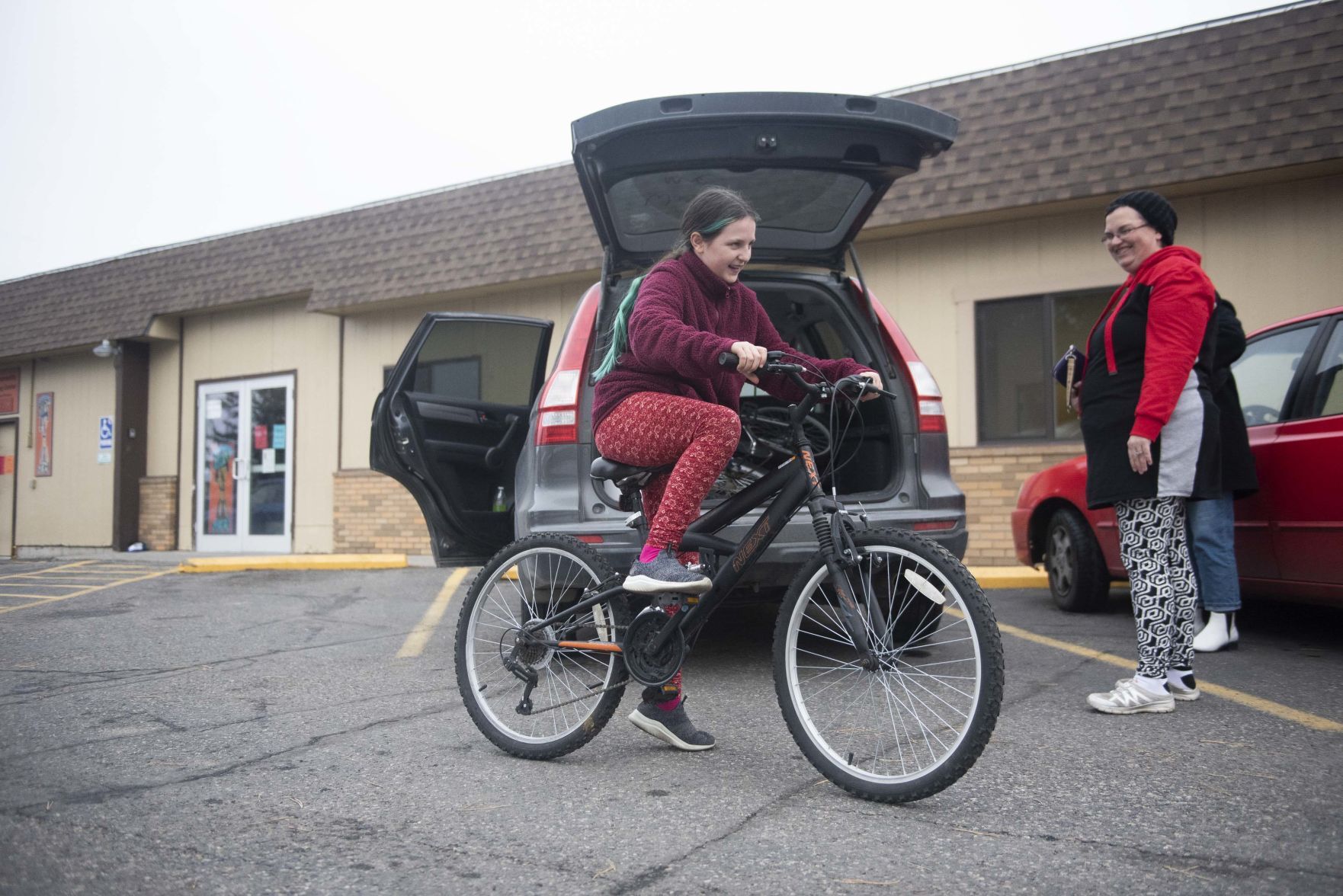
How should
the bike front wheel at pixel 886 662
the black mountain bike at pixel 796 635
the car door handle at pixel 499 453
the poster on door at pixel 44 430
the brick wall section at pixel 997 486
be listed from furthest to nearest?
the poster on door at pixel 44 430 < the brick wall section at pixel 997 486 < the car door handle at pixel 499 453 < the black mountain bike at pixel 796 635 < the bike front wheel at pixel 886 662

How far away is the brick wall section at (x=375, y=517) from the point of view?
41.0 feet

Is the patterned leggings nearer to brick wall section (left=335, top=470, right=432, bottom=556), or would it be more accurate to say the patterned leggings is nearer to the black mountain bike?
the black mountain bike

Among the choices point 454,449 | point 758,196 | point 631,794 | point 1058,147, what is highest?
point 1058,147

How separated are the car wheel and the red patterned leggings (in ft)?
12.4

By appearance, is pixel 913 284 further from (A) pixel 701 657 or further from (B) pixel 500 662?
(B) pixel 500 662

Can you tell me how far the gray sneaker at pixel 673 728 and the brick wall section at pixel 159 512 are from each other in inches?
547

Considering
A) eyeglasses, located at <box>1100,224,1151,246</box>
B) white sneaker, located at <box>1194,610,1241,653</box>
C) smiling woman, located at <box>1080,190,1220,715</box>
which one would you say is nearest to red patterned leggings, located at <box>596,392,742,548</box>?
smiling woman, located at <box>1080,190,1220,715</box>

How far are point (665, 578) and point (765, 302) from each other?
8.61 feet

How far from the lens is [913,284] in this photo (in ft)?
32.5

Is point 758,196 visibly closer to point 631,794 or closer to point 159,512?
point 631,794

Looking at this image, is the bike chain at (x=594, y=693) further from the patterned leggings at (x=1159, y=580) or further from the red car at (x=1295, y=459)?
the red car at (x=1295, y=459)

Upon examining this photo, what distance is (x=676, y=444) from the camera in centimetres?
314

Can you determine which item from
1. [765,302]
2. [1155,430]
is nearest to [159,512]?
[765,302]

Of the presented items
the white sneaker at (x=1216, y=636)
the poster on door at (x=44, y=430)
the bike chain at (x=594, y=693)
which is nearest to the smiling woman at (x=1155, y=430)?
the white sneaker at (x=1216, y=636)
